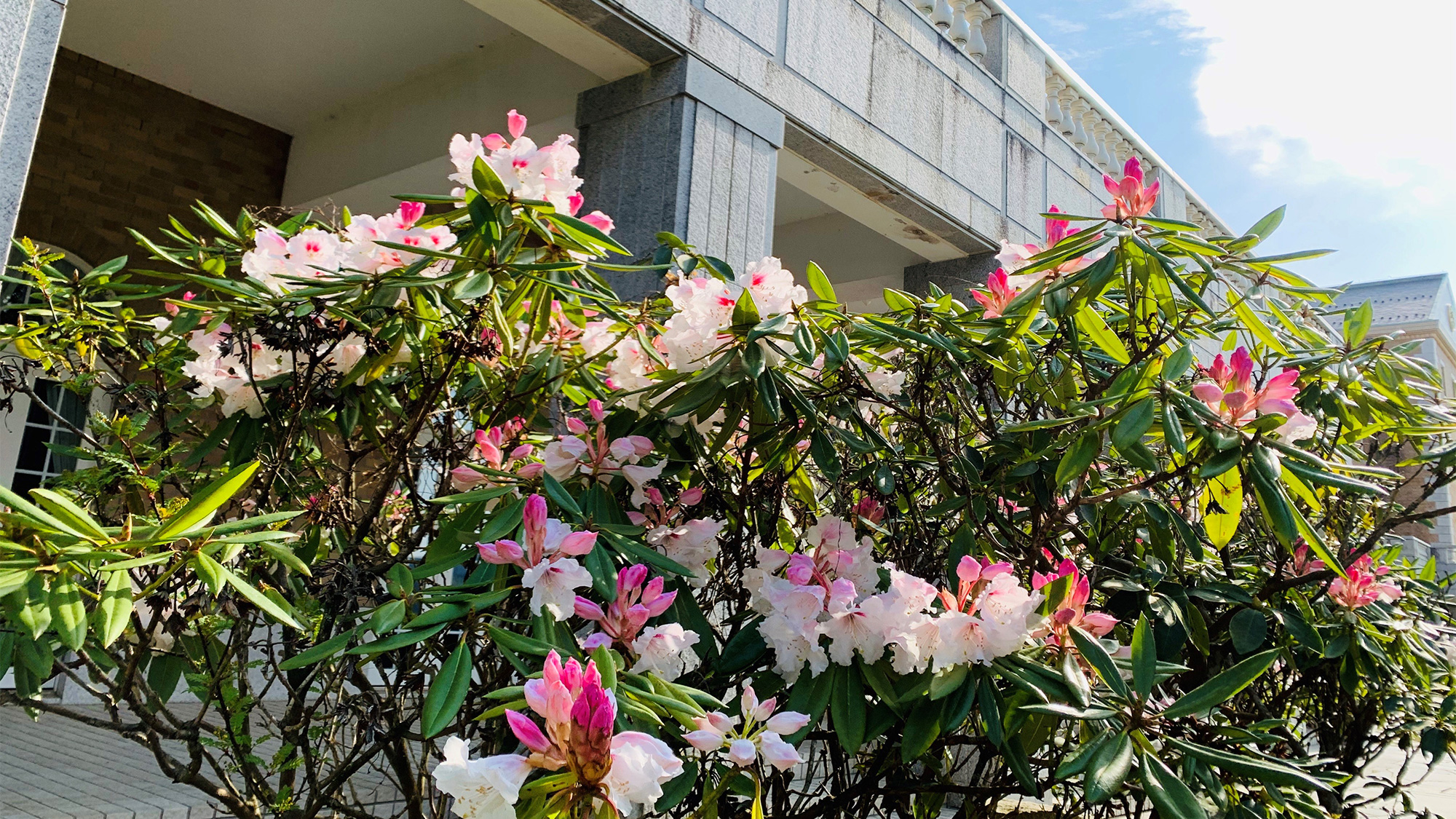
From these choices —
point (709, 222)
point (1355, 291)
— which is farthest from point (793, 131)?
point (1355, 291)

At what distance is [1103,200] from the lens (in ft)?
26.5

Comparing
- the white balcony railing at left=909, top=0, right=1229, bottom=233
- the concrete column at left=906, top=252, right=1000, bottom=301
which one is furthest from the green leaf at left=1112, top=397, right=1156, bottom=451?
the white balcony railing at left=909, top=0, right=1229, bottom=233

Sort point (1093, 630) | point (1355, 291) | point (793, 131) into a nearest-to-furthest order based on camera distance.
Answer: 1. point (1093, 630)
2. point (793, 131)
3. point (1355, 291)

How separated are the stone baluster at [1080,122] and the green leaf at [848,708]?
281 inches

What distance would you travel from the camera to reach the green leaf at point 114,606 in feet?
2.90

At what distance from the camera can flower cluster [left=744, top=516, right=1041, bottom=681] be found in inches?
49.2

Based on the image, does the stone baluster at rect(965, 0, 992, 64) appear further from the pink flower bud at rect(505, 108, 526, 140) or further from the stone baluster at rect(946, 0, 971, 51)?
the pink flower bud at rect(505, 108, 526, 140)

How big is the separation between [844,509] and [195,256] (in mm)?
1299

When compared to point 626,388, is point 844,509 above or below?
below

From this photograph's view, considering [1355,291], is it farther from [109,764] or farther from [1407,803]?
[109,764]

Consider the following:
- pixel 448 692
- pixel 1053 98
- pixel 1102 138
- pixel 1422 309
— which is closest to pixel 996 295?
pixel 448 692

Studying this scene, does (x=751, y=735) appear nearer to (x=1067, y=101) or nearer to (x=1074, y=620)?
(x=1074, y=620)

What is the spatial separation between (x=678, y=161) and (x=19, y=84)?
7.66 ft

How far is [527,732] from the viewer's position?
33.5 inches
